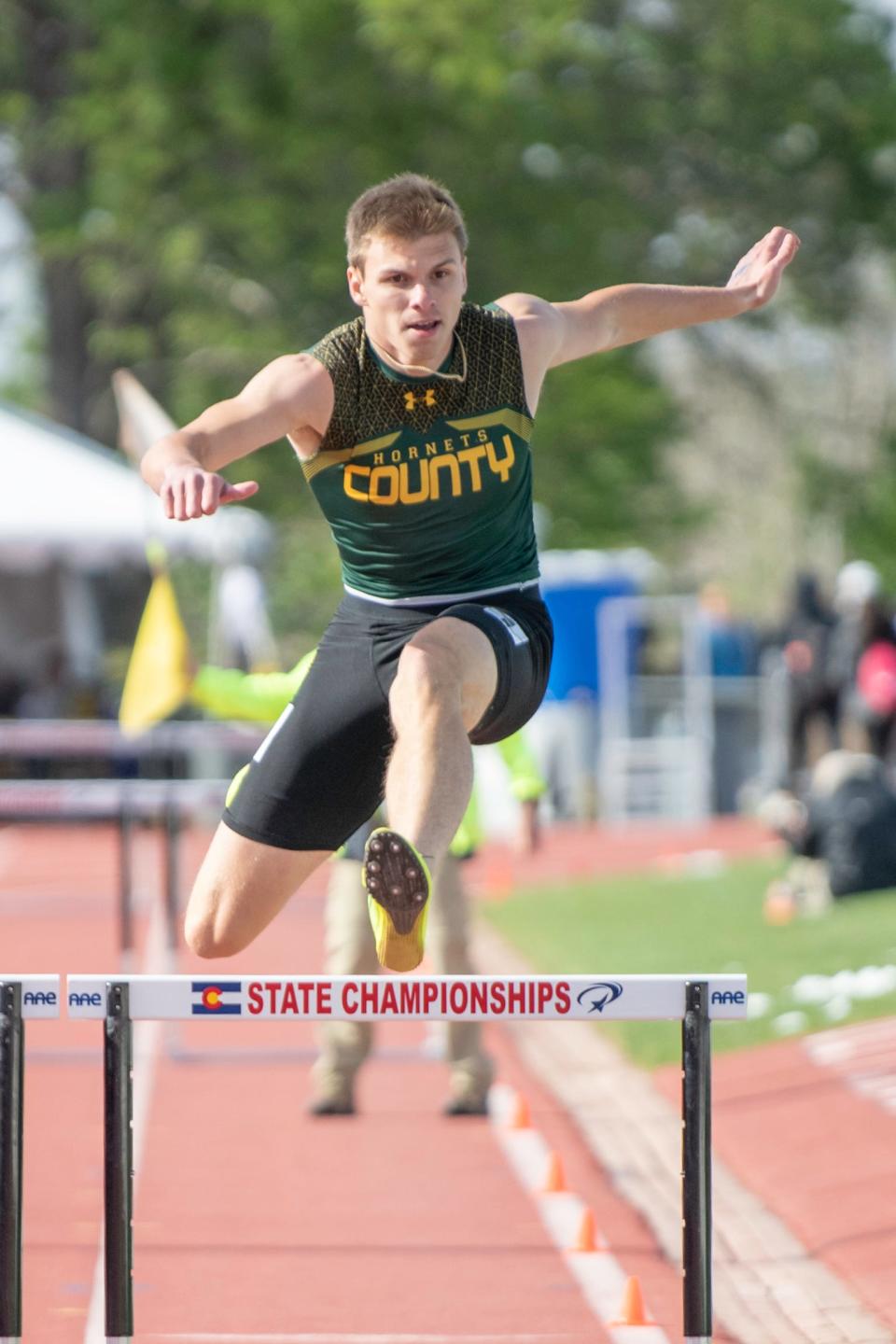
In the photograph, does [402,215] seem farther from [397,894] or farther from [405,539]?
[397,894]

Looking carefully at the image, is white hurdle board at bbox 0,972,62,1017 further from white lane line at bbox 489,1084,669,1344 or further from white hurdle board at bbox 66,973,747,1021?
white lane line at bbox 489,1084,669,1344

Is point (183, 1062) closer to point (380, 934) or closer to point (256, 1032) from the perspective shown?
point (256, 1032)

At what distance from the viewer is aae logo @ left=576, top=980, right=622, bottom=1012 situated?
4.73 metres

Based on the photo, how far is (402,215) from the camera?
5.31 metres

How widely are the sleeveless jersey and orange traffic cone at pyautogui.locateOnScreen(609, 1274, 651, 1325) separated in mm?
1952

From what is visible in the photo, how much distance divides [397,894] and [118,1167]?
84 cm

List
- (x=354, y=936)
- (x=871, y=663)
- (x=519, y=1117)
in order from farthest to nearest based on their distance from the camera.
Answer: (x=871, y=663) → (x=519, y=1117) → (x=354, y=936)

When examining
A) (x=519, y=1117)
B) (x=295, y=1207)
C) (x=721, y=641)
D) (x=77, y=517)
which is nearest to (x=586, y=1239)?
(x=295, y=1207)

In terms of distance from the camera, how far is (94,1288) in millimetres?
6734

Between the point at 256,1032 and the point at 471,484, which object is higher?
the point at 471,484

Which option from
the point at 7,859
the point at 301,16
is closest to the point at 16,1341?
the point at 7,859

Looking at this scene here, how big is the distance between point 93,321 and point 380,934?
28.8 m

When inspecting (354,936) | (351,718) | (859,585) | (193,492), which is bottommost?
(354,936)

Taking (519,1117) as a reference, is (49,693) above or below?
above
